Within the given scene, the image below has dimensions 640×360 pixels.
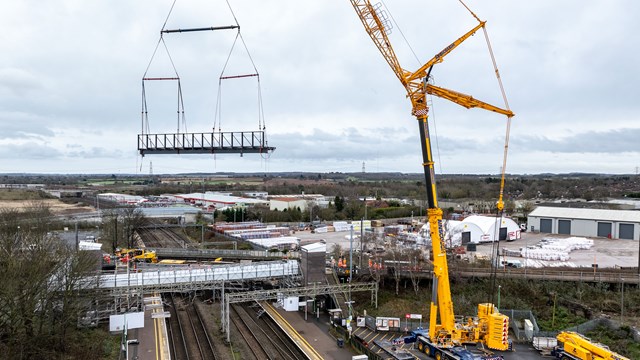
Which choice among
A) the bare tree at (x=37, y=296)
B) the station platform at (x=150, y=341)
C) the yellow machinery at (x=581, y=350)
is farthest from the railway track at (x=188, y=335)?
the yellow machinery at (x=581, y=350)

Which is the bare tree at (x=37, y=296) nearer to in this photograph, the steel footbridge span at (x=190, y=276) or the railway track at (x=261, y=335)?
the steel footbridge span at (x=190, y=276)

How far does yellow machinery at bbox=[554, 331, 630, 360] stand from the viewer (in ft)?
66.8

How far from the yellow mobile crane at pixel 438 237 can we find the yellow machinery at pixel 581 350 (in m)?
2.85

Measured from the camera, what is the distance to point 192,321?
30.3 metres

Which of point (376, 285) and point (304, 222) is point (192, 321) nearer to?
point (376, 285)

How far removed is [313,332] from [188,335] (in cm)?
765

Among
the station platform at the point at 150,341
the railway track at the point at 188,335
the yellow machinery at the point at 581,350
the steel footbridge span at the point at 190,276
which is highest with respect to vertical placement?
Result: the steel footbridge span at the point at 190,276

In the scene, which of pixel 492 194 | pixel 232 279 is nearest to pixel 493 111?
pixel 232 279

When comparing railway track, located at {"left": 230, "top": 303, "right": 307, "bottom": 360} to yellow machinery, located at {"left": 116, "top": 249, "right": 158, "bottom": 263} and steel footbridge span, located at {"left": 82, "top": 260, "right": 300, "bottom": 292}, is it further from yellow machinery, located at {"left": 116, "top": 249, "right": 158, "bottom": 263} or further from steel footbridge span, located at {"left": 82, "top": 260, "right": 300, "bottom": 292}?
yellow machinery, located at {"left": 116, "top": 249, "right": 158, "bottom": 263}

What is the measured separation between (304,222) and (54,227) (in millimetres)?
35992

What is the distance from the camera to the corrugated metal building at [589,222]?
5250 centimetres

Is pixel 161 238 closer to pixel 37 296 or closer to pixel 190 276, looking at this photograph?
pixel 190 276

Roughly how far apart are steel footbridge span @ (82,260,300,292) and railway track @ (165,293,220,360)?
2.21 meters

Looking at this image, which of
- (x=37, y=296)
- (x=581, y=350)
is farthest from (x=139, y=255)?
(x=581, y=350)
